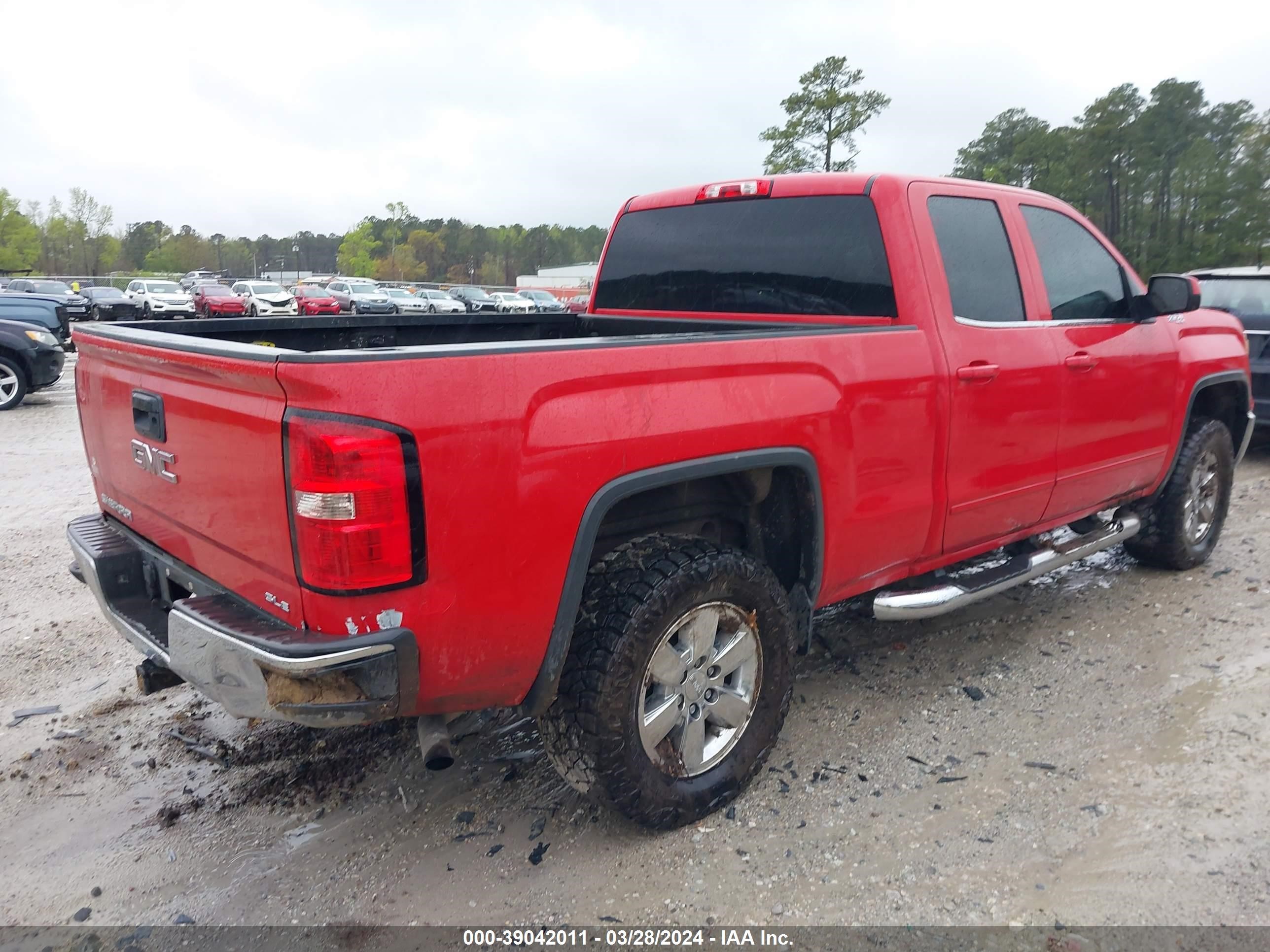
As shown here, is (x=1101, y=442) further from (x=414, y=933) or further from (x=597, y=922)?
(x=414, y=933)

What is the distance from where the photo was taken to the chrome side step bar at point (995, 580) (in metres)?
3.41

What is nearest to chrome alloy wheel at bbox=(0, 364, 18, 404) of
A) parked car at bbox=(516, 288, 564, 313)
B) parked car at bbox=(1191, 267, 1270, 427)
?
parked car at bbox=(1191, 267, 1270, 427)

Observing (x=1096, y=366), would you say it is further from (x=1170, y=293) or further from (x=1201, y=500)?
(x=1201, y=500)

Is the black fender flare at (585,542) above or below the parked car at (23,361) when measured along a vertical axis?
above

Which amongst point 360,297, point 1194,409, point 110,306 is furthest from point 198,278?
point 1194,409

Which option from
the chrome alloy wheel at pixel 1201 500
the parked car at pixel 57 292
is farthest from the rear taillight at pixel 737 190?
the parked car at pixel 57 292

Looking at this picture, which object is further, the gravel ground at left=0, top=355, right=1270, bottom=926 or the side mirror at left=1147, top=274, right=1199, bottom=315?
the side mirror at left=1147, top=274, right=1199, bottom=315

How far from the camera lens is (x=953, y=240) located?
365cm

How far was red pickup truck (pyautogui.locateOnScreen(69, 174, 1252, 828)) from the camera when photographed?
2.19m

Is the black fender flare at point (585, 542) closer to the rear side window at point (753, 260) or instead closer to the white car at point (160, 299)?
the rear side window at point (753, 260)

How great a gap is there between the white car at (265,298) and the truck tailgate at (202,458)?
1224 inches

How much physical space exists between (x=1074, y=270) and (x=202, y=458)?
3.70m

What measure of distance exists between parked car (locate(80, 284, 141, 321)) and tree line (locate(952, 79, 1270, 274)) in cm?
3087

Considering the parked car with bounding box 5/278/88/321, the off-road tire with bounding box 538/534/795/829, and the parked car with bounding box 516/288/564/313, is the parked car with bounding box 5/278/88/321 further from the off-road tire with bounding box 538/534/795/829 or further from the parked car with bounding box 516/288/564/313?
the off-road tire with bounding box 538/534/795/829
